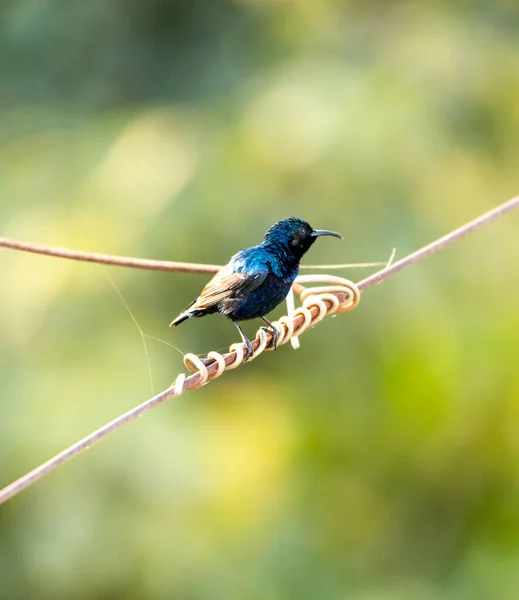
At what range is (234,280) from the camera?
204 centimetres

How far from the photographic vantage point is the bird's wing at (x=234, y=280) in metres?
2.02

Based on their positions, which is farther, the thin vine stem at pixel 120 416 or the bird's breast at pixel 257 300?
the bird's breast at pixel 257 300

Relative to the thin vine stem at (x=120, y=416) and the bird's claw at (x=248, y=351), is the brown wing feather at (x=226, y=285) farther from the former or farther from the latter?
the bird's claw at (x=248, y=351)

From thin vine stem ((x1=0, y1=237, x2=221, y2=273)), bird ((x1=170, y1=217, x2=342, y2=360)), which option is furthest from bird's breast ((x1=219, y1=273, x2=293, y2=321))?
thin vine stem ((x1=0, y1=237, x2=221, y2=273))

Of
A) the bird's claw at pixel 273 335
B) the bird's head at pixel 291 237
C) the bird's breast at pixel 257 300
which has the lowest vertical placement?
the bird's claw at pixel 273 335

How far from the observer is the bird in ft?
6.65

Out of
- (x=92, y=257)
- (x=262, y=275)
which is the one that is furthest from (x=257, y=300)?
(x=92, y=257)

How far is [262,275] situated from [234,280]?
0.22ft

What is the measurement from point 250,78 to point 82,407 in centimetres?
259

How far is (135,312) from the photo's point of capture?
5.11 m

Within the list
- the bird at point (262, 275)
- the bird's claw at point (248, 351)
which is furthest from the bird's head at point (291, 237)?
the bird's claw at point (248, 351)

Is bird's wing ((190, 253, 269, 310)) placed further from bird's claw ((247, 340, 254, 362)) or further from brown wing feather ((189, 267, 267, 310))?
bird's claw ((247, 340, 254, 362))

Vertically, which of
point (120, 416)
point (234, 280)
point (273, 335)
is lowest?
point (120, 416)

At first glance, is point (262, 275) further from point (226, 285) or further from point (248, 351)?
point (248, 351)
